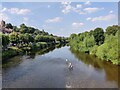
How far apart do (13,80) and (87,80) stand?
8535mm

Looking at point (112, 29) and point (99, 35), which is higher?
point (112, 29)

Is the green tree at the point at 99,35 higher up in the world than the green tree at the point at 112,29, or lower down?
lower down

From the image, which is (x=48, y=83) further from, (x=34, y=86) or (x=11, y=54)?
(x=11, y=54)

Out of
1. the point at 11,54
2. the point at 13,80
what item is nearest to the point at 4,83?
the point at 13,80

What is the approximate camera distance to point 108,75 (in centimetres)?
3052

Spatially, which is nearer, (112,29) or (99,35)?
(99,35)

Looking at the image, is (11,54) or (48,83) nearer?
(48,83)

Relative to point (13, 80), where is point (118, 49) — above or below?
above

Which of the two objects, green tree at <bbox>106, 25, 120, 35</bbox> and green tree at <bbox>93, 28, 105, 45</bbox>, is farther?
green tree at <bbox>106, 25, 120, 35</bbox>

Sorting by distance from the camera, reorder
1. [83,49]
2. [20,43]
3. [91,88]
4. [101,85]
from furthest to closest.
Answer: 1. [20,43]
2. [83,49]
3. [101,85]
4. [91,88]

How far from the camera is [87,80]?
1065 inches

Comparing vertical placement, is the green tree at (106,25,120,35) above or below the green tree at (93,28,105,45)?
above

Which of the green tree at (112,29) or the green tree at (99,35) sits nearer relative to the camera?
the green tree at (99,35)

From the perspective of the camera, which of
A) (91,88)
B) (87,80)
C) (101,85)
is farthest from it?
(87,80)
